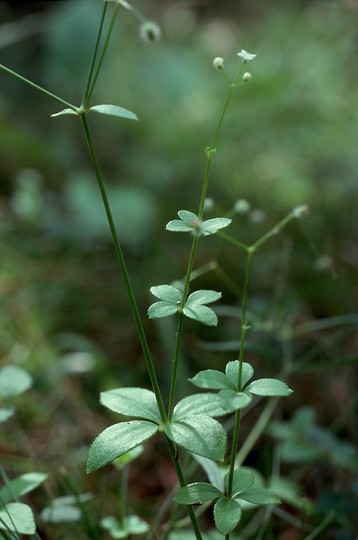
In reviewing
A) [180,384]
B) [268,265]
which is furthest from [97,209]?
[180,384]

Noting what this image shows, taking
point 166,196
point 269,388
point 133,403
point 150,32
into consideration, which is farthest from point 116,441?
point 166,196

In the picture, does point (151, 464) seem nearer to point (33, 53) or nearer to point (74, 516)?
point (74, 516)

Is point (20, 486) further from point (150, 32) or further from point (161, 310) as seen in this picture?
point (150, 32)

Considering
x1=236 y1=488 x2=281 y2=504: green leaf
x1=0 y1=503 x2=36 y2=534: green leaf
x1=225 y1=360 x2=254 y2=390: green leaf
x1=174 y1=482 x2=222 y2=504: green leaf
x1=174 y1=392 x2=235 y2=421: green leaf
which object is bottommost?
x1=0 y1=503 x2=36 y2=534: green leaf

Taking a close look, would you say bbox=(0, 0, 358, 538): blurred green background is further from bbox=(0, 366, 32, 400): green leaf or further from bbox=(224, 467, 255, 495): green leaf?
bbox=(224, 467, 255, 495): green leaf

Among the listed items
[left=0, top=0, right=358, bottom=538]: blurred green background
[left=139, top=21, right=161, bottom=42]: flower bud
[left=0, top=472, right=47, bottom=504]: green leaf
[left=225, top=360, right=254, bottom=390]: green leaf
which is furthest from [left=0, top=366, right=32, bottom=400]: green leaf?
[left=139, top=21, right=161, bottom=42]: flower bud

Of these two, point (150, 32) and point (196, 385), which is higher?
point (150, 32)
